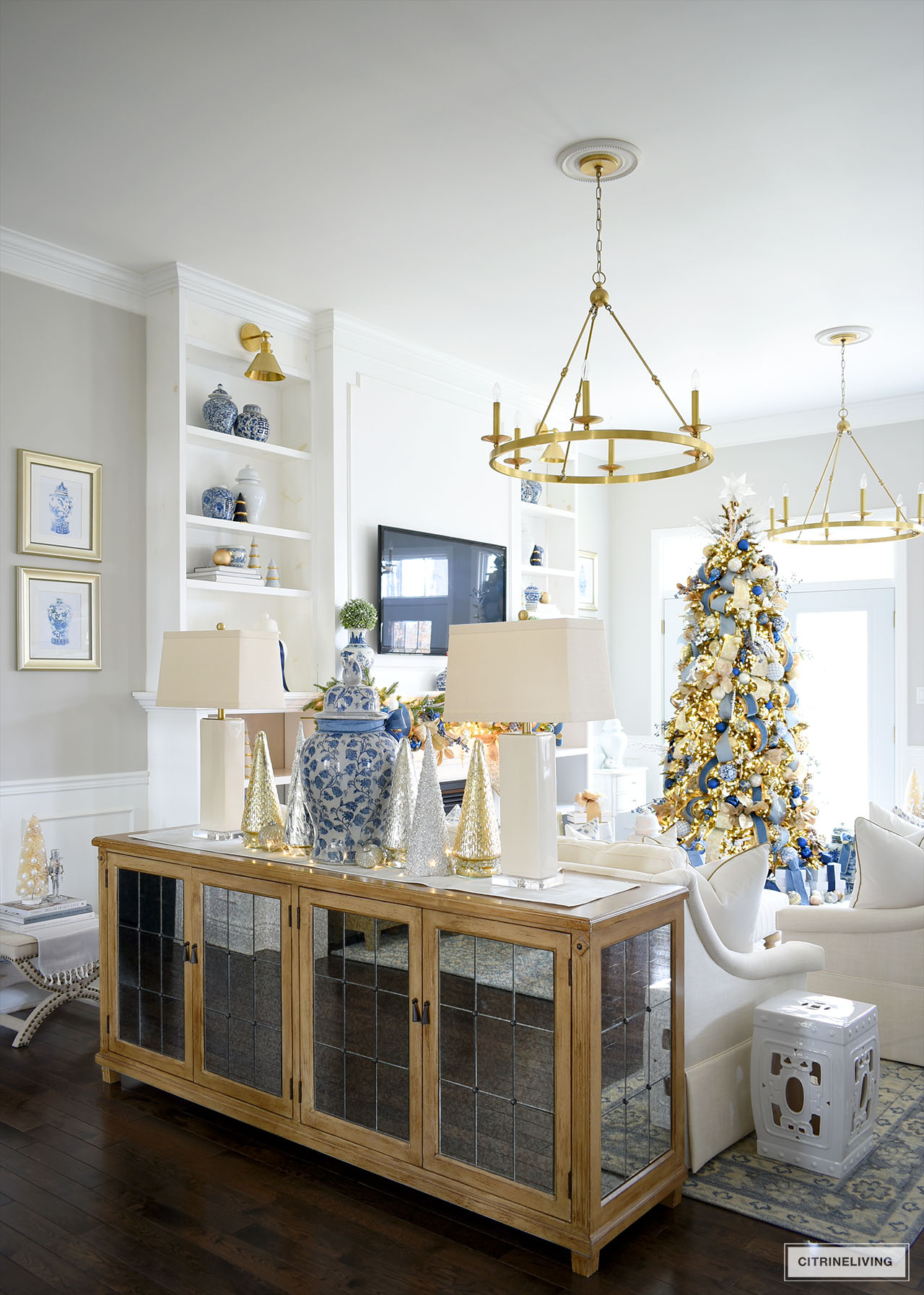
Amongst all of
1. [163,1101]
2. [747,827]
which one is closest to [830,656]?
[747,827]

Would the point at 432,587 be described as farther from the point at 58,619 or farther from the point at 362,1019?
the point at 362,1019

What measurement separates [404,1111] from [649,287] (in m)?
3.81

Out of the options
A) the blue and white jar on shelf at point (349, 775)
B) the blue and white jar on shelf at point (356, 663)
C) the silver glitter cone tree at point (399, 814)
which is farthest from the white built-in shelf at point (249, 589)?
the silver glitter cone tree at point (399, 814)

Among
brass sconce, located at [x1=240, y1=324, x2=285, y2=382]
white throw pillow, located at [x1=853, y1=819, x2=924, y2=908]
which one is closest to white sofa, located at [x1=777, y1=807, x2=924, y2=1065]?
white throw pillow, located at [x1=853, y1=819, x2=924, y2=908]

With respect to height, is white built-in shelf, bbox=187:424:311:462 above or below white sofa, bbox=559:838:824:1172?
above

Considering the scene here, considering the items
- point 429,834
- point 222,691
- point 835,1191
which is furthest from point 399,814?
point 835,1191

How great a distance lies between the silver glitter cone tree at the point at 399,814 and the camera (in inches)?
109

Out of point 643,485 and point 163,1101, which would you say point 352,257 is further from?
point 643,485

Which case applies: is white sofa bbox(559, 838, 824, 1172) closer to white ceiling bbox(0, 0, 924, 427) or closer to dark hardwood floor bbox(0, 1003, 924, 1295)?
dark hardwood floor bbox(0, 1003, 924, 1295)

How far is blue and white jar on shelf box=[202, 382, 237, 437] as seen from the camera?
4.90 m

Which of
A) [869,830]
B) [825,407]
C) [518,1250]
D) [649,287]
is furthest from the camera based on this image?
[825,407]

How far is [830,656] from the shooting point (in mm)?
7176

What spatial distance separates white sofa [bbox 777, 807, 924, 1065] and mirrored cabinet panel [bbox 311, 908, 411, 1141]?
1734mm

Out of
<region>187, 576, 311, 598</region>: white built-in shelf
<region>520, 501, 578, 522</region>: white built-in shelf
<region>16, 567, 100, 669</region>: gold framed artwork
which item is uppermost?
<region>520, 501, 578, 522</region>: white built-in shelf
